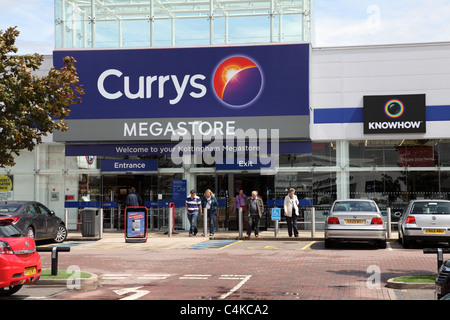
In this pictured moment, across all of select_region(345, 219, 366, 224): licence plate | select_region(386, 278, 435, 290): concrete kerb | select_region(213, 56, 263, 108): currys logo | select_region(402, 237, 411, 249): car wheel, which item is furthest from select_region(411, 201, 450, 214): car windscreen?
select_region(213, 56, 263, 108): currys logo

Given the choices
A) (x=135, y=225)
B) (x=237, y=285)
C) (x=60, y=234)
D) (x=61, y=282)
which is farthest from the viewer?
(x=60, y=234)

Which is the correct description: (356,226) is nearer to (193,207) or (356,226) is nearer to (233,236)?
(233,236)

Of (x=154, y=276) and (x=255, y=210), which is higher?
(x=255, y=210)

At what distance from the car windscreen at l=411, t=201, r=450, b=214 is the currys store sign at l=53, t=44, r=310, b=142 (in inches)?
288

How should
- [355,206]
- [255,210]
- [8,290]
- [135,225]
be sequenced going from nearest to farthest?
[8,290] < [355,206] < [135,225] < [255,210]

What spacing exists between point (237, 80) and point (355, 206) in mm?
8617

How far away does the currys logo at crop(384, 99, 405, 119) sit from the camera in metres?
24.7

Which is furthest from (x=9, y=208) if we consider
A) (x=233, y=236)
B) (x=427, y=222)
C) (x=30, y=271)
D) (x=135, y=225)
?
(x=427, y=222)

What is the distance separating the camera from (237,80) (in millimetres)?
25000

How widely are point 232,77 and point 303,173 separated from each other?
16.2ft

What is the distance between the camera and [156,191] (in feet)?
86.3

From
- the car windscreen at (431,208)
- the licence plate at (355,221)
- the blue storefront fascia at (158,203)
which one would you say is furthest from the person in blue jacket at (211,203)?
the car windscreen at (431,208)
